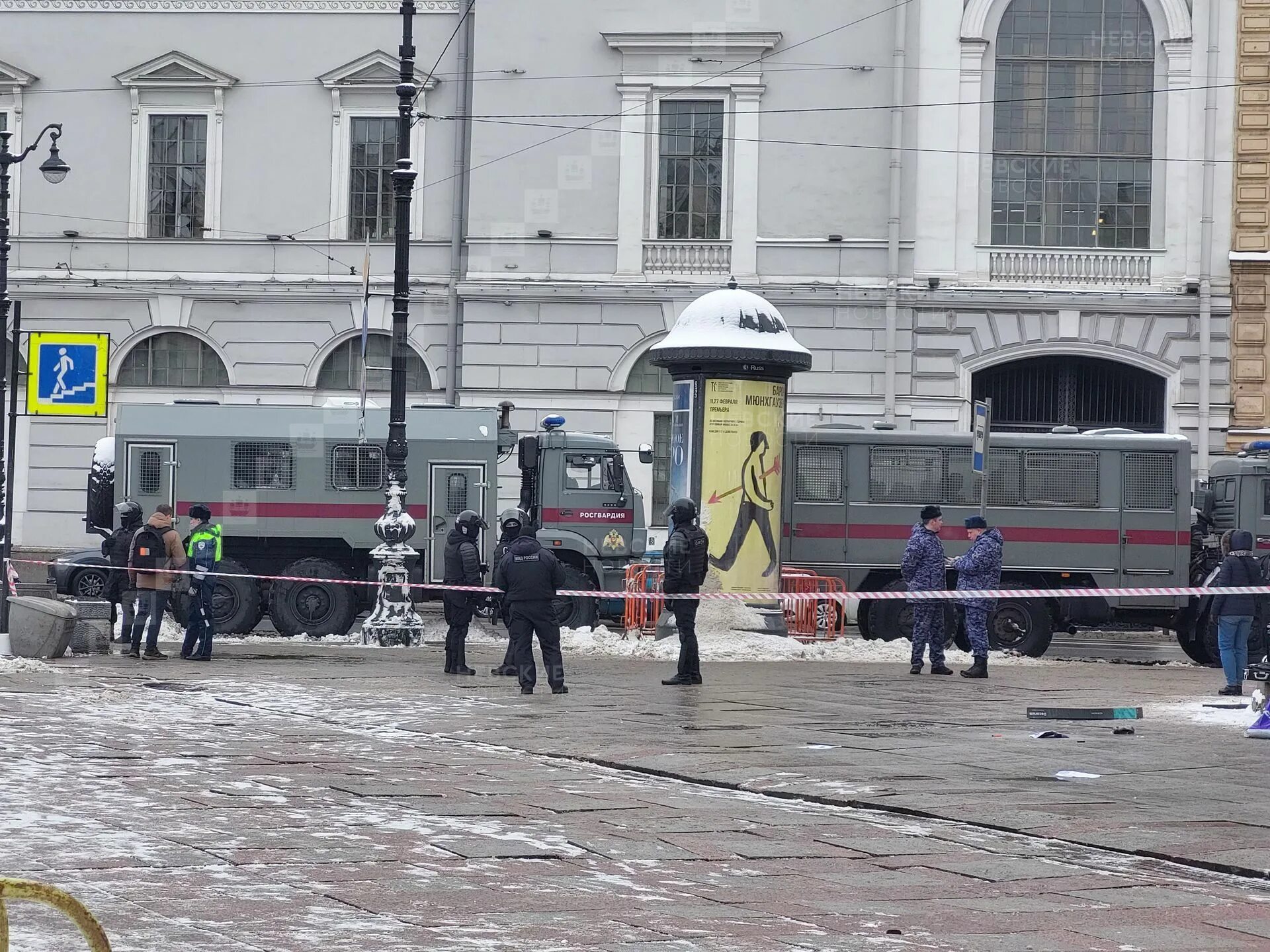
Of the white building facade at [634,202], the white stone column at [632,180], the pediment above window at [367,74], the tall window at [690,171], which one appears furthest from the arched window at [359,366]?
the tall window at [690,171]

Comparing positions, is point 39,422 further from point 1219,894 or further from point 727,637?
point 1219,894

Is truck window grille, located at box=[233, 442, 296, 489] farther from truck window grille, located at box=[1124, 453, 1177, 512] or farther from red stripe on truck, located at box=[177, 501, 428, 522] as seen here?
truck window grille, located at box=[1124, 453, 1177, 512]

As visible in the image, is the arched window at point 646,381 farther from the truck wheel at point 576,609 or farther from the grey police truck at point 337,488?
the truck wheel at point 576,609

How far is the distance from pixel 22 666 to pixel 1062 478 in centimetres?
1309

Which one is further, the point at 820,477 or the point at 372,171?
the point at 372,171

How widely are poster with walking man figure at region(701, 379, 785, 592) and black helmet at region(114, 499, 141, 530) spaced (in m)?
7.78

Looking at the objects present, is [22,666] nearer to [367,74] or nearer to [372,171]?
[372,171]

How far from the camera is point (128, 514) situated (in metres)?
24.8

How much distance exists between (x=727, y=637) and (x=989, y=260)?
13083 millimetres

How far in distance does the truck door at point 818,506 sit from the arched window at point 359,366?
10.7m

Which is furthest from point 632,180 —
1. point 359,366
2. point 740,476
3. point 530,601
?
point 530,601

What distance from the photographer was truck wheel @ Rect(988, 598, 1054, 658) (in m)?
23.8

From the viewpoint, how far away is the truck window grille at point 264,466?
26281 mm

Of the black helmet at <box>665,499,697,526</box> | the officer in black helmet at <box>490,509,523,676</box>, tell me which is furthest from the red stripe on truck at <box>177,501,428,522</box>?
the black helmet at <box>665,499,697,526</box>
